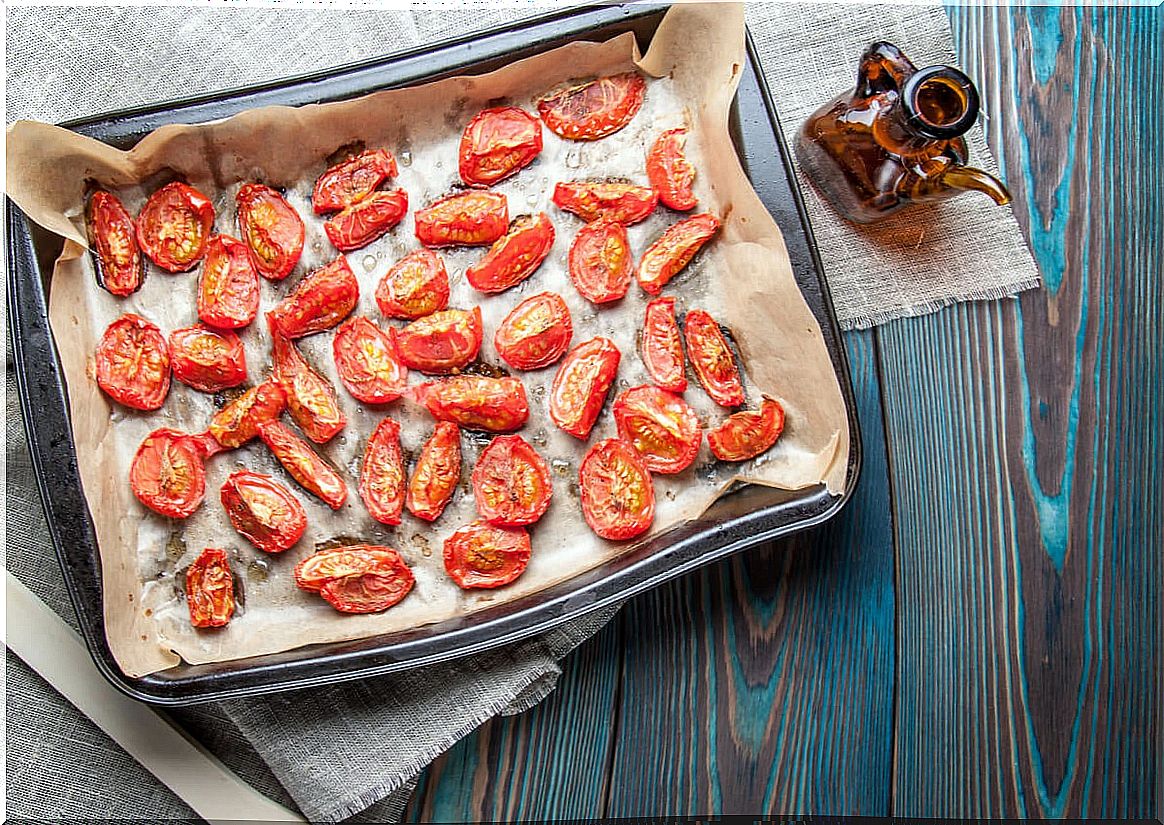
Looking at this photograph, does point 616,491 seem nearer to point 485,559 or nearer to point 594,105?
point 485,559

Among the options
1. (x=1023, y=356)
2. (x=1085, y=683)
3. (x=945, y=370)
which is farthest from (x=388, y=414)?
(x=1085, y=683)

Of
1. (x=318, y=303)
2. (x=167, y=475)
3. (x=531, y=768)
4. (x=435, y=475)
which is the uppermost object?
(x=318, y=303)

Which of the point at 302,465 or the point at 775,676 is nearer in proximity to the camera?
the point at 302,465

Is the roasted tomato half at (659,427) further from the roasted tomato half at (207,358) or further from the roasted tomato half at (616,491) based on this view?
the roasted tomato half at (207,358)

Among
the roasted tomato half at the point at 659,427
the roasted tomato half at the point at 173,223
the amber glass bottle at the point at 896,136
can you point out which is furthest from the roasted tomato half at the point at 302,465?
the amber glass bottle at the point at 896,136

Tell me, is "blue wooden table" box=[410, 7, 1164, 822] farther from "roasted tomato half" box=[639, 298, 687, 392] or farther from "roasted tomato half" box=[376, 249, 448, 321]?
"roasted tomato half" box=[376, 249, 448, 321]

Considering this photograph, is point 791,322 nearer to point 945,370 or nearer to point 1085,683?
point 945,370

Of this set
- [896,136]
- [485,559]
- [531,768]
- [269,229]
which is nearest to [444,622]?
[485,559]

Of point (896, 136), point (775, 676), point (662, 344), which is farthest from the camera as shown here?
point (775, 676)
